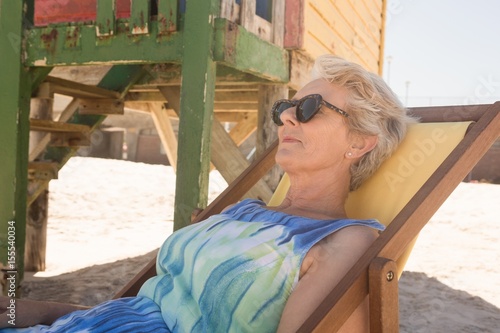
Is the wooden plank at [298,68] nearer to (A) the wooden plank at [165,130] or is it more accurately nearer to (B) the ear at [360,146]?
(B) the ear at [360,146]

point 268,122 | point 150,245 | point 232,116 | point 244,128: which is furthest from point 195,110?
point 232,116

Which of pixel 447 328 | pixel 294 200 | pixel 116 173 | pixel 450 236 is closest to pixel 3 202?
pixel 294 200

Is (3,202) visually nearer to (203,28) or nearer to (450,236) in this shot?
(203,28)

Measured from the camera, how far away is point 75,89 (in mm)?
4879

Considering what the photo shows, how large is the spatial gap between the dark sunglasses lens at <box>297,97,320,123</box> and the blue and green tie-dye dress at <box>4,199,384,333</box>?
37 centimetres

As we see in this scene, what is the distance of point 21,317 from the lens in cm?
191

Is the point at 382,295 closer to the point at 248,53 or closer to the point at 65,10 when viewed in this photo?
the point at 248,53

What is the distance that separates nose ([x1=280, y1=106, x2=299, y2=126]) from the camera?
2.06m

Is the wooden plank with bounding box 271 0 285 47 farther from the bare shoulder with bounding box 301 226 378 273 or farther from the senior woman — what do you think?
the bare shoulder with bounding box 301 226 378 273

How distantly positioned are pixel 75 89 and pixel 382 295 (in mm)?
4029

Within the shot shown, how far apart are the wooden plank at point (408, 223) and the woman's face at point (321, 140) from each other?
38 cm

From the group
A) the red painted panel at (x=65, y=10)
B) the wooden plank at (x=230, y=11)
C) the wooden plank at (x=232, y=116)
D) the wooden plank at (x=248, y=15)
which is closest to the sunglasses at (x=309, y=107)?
the wooden plank at (x=230, y=11)

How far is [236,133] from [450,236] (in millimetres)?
4140

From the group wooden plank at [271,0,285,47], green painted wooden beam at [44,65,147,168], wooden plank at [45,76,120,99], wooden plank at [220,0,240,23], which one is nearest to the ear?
wooden plank at [220,0,240,23]
